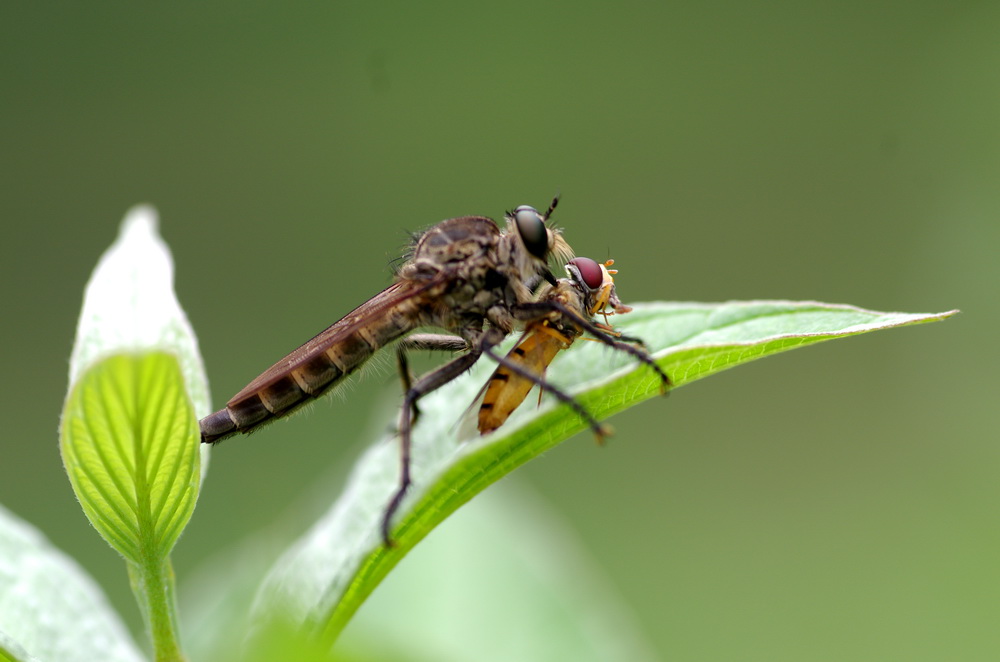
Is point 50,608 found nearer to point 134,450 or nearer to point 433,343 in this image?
point 134,450

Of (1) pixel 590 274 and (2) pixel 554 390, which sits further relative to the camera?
(1) pixel 590 274

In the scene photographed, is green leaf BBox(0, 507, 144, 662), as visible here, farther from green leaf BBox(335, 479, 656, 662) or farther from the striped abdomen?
the striped abdomen

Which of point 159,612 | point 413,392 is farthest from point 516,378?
point 159,612

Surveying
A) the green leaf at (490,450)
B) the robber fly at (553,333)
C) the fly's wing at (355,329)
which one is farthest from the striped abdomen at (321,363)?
the green leaf at (490,450)

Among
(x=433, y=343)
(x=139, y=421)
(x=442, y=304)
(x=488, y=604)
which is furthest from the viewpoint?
(x=433, y=343)

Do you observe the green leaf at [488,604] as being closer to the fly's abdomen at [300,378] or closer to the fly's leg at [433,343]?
the fly's abdomen at [300,378]

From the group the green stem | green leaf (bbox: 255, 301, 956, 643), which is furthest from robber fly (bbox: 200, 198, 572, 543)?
the green stem
